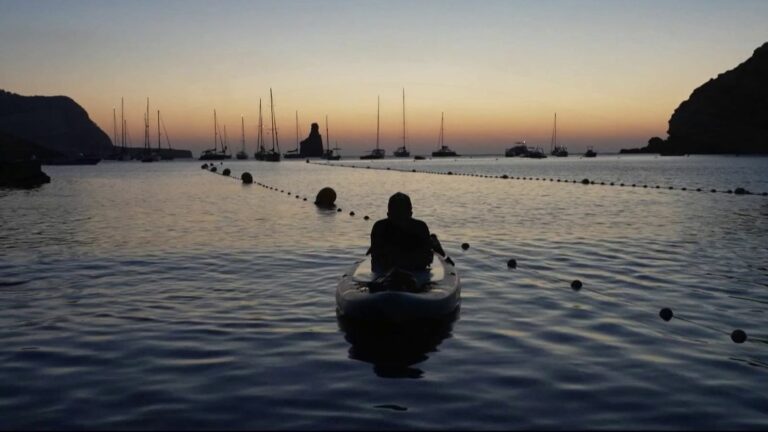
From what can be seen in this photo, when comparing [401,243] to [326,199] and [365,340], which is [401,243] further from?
[326,199]

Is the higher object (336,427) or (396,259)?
(396,259)

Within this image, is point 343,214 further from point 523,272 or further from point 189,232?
point 523,272

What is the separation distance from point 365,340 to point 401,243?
3.02 m

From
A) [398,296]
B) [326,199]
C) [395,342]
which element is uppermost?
[398,296]

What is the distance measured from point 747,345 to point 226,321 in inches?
366

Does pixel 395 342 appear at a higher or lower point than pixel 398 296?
lower

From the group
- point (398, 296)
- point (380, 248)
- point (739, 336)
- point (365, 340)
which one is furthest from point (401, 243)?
point (739, 336)

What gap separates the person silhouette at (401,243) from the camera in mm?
13531

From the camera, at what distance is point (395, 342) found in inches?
436

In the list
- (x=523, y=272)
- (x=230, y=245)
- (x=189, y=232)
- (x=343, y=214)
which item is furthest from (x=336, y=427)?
(x=343, y=214)

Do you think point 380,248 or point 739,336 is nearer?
point 739,336

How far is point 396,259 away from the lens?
44.7 ft

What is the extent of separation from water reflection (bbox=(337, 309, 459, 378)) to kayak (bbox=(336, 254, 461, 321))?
22 cm

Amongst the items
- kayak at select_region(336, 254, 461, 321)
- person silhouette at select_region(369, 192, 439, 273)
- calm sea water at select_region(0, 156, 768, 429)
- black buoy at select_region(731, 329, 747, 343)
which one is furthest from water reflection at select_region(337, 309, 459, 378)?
black buoy at select_region(731, 329, 747, 343)
